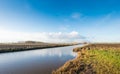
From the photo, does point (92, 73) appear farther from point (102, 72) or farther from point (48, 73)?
point (48, 73)

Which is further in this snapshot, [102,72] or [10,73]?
[10,73]

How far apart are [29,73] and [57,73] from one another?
370cm

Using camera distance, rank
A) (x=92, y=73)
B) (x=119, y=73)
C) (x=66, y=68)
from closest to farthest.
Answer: (x=119, y=73) < (x=92, y=73) < (x=66, y=68)

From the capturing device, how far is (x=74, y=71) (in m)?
16.2

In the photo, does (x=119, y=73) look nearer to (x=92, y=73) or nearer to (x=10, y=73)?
(x=92, y=73)

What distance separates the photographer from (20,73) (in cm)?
1761

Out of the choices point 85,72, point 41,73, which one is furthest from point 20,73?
point 85,72

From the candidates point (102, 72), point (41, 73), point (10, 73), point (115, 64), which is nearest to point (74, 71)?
point (102, 72)

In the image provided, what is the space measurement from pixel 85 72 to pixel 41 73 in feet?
17.4

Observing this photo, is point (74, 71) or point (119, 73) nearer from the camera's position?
point (119, 73)

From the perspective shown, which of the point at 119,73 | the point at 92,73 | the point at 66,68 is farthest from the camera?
the point at 66,68

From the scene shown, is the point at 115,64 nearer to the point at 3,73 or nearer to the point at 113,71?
the point at 113,71

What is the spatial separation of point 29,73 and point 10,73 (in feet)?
7.65

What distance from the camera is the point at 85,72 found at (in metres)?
16.4
